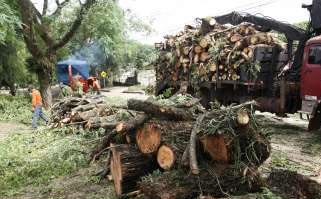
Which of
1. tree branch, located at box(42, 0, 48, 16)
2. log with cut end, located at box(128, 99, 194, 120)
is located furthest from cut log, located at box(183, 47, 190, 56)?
tree branch, located at box(42, 0, 48, 16)

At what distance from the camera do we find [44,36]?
2067cm

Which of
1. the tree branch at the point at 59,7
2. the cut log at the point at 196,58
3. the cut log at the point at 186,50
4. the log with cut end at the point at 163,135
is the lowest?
the log with cut end at the point at 163,135

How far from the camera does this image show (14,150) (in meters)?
11.2

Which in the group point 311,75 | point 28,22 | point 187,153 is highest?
point 28,22

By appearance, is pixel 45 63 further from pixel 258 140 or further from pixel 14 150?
pixel 258 140

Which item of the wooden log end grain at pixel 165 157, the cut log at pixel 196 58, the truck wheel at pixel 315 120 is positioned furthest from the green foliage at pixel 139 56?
the wooden log end grain at pixel 165 157

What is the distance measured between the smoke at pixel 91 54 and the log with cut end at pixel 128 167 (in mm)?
29263

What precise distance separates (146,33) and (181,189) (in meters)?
32.3

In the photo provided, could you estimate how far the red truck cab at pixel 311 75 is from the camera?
11.6m

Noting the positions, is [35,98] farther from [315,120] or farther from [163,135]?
[163,135]

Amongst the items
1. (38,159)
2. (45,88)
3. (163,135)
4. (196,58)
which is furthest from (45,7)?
(163,135)

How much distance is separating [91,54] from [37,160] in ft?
93.5

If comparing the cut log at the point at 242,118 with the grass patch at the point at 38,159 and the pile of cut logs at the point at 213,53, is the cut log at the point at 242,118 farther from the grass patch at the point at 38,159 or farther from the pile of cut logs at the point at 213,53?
the pile of cut logs at the point at 213,53

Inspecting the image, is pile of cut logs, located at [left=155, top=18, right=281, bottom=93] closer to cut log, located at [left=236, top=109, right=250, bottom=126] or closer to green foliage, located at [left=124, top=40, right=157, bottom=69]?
cut log, located at [left=236, top=109, right=250, bottom=126]
